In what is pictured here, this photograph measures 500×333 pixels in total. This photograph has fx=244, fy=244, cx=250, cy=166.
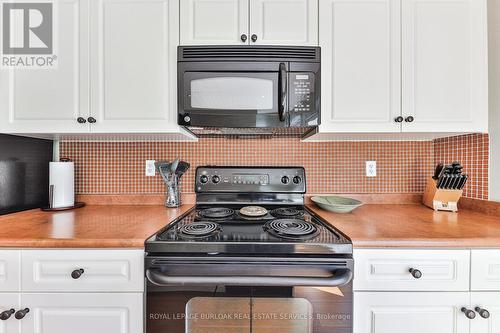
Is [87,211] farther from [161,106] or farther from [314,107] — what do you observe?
[314,107]

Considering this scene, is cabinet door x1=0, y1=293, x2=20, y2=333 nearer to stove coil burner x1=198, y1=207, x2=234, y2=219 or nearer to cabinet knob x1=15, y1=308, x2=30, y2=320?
cabinet knob x1=15, y1=308, x2=30, y2=320

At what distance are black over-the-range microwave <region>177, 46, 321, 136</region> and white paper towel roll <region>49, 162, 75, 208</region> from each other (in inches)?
32.6

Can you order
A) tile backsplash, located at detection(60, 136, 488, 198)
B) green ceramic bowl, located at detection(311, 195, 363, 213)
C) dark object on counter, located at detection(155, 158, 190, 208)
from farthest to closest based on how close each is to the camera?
tile backsplash, located at detection(60, 136, 488, 198), dark object on counter, located at detection(155, 158, 190, 208), green ceramic bowl, located at detection(311, 195, 363, 213)

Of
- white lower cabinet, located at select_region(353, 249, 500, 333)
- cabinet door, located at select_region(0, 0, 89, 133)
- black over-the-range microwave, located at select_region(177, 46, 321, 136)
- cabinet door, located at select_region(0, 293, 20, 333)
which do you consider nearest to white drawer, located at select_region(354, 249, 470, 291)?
white lower cabinet, located at select_region(353, 249, 500, 333)

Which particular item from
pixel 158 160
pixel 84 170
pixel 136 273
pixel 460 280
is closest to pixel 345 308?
pixel 460 280

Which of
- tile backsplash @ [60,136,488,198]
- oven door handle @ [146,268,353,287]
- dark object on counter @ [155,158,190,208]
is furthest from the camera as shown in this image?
tile backsplash @ [60,136,488,198]

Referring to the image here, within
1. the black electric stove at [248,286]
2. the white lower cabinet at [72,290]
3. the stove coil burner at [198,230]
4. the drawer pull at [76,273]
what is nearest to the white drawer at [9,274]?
the white lower cabinet at [72,290]

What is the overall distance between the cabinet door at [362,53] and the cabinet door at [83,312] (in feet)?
4.19

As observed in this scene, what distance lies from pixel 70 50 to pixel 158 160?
759mm

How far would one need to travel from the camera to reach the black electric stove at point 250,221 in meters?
0.91

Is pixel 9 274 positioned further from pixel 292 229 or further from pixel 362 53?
pixel 362 53

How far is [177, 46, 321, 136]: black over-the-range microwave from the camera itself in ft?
4.12

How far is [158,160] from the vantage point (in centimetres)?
167

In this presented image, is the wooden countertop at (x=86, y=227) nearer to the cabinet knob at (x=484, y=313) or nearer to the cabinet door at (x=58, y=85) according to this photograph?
the cabinet door at (x=58, y=85)
